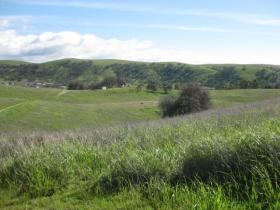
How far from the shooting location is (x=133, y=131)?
1072 cm

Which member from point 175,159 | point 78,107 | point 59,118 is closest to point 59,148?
point 175,159

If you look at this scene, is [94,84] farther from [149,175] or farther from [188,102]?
[149,175]

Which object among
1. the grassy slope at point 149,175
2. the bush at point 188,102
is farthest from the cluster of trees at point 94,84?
the grassy slope at point 149,175

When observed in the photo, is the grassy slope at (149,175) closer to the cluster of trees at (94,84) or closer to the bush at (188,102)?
the bush at (188,102)

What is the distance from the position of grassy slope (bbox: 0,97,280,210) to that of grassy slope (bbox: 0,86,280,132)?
69.1 ft

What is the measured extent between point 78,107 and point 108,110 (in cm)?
607

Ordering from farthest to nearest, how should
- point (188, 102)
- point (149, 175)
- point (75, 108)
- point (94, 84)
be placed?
1. point (94, 84)
2. point (75, 108)
3. point (188, 102)
4. point (149, 175)

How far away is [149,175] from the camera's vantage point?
6.47m

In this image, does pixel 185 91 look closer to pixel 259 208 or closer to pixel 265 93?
pixel 265 93

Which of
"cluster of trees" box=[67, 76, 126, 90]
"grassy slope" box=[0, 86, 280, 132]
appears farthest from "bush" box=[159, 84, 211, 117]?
"cluster of trees" box=[67, 76, 126, 90]

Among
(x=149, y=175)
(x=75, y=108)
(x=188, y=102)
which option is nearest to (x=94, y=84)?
(x=75, y=108)

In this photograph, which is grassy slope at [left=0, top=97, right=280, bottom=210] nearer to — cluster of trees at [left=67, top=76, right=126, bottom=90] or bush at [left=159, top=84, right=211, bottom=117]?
bush at [left=159, top=84, right=211, bottom=117]

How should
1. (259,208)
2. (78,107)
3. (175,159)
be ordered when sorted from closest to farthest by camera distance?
(259,208) → (175,159) → (78,107)

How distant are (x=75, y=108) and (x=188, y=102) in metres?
26.2
